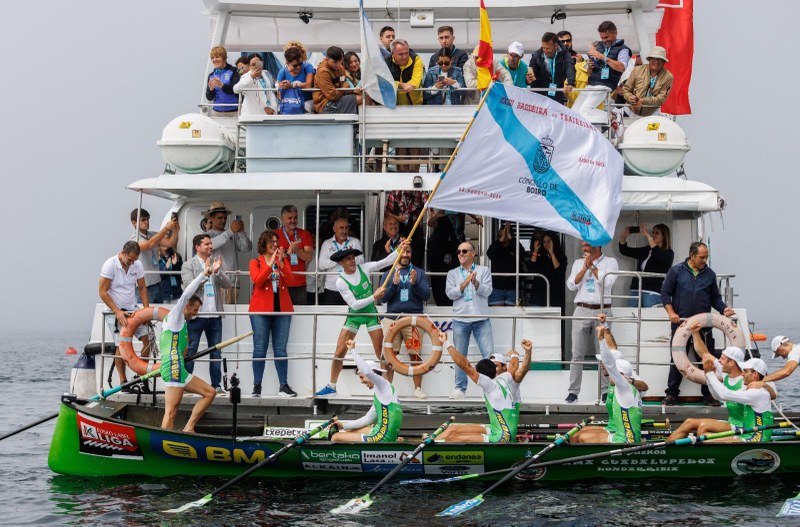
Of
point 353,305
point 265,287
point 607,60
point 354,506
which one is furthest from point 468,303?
point 607,60

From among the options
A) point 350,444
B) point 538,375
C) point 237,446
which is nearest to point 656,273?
point 538,375

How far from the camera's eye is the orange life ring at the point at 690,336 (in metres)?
14.9

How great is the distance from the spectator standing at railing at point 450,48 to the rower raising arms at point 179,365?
5.48 meters

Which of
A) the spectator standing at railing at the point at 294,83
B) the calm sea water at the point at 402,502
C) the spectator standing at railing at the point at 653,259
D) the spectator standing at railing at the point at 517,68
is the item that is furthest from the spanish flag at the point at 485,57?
the calm sea water at the point at 402,502

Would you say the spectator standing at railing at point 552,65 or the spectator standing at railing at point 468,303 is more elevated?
the spectator standing at railing at point 552,65

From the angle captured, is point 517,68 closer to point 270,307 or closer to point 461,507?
point 270,307

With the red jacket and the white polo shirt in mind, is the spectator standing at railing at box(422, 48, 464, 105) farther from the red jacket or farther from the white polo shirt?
the white polo shirt

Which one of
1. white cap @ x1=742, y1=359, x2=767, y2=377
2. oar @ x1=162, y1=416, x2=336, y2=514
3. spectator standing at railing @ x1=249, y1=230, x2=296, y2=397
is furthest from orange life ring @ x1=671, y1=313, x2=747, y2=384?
spectator standing at railing @ x1=249, y1=230, x2=296, y2=397

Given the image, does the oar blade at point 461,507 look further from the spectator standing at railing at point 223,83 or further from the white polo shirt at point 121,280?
the spectator standing at railing at point 223,83

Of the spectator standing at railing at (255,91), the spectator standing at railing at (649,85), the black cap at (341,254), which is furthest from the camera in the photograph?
the spectator standing at railing at (649,85)

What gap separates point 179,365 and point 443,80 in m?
6.07

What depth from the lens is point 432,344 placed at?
49.6ft

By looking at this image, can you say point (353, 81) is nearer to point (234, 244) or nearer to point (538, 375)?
point (234, 244)

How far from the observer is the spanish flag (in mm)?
15748
